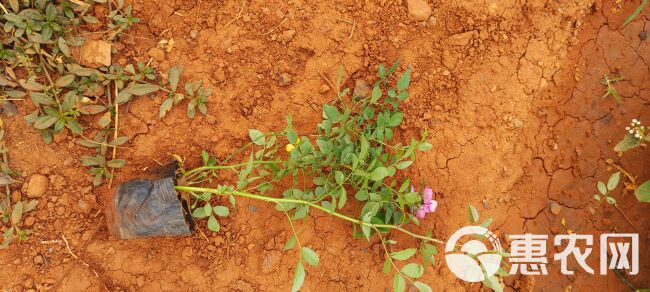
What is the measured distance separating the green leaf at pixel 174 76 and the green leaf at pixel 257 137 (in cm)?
56

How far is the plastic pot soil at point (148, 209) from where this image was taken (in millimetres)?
2691

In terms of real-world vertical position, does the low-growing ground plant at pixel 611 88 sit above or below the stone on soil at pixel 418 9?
below

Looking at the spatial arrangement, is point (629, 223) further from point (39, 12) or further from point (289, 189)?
point (39, 12)

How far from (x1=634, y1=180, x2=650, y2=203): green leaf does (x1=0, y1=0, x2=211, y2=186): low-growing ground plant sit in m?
2.55

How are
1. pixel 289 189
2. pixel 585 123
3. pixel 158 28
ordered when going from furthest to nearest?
1. pixel 585 123
2. pixel 158 28
3. pixel 289 189

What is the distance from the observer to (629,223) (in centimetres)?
331

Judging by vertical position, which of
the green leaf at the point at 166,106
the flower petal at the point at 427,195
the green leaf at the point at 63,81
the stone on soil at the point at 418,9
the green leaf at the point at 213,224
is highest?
the stone on soil at the point at 418,9

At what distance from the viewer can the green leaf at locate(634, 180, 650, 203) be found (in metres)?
3.11

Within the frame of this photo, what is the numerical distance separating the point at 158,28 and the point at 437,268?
6.88 feet

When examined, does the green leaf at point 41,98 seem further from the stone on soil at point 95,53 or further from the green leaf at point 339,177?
the green leaf at point 339,177

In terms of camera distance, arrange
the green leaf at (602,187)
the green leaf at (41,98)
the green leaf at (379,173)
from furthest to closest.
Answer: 1. the green leaf at (602,187)
2. the green leaf at (41,98)
3. the green leaf at (379,173)

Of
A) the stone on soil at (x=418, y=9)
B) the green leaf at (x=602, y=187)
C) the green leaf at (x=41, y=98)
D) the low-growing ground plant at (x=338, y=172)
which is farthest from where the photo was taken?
the green leaf at (x=602, y=187)

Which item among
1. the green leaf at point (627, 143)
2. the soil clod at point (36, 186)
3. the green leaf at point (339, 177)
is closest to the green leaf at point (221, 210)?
the green leaf at point (339, 177)

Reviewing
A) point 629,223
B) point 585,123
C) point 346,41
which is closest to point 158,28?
point 346,41
